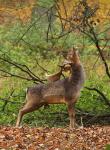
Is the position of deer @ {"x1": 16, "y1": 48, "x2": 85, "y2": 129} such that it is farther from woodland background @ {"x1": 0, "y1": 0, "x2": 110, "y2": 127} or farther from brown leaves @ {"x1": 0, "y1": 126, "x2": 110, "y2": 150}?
woodland background @ {"x1": 0, "y1": 0, "x2": 110, "y2": 127}

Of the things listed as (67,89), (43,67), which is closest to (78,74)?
(67,89)

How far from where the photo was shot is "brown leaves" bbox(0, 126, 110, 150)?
8.26 m

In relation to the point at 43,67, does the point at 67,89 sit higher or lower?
lower

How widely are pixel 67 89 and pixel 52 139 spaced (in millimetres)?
1507

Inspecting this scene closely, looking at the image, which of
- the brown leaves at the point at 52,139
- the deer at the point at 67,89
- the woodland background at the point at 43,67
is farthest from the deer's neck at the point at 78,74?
the woodland background at the point at 43,67

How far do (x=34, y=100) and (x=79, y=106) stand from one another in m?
4.53

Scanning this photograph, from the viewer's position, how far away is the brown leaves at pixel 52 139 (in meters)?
8.26

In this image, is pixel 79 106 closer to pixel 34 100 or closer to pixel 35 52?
pixel 35 52

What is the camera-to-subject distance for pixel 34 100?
33.7 ft

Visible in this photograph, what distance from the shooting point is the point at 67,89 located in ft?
32.5

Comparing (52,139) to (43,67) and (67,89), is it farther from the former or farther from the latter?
(43,67)

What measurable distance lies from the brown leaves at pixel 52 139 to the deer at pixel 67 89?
69 centimetres

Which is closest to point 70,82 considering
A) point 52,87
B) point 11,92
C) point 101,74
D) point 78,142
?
point 52,87

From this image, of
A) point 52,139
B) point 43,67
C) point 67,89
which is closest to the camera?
point 52,139
